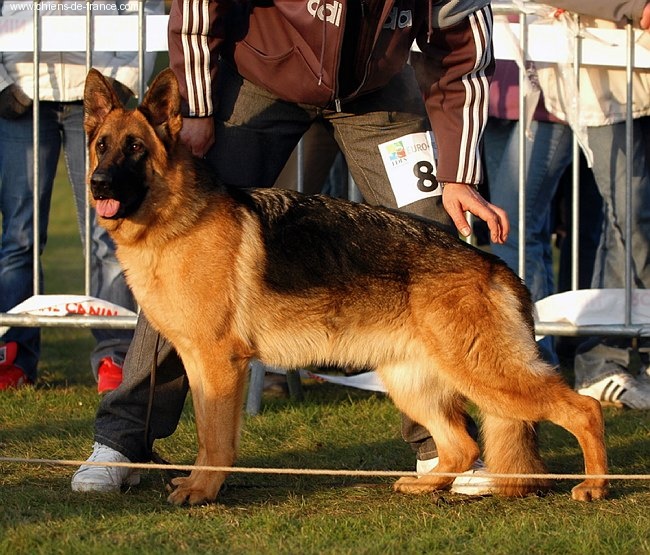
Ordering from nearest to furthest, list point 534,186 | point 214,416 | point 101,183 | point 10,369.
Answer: point 101,183
point 214,416
point 10,369
point 534,186

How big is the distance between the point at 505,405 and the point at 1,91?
11.1ft

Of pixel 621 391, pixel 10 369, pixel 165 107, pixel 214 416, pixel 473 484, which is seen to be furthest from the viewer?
pixel 10 369

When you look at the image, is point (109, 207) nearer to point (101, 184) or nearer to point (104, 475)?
point (101, 184)

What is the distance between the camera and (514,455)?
4.14 m

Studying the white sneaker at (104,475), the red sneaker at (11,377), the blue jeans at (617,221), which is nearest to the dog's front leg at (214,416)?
the white sneaker at (104,475)

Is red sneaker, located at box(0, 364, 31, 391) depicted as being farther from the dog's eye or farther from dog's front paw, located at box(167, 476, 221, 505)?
the dog's eye

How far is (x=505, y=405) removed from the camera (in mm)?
4062

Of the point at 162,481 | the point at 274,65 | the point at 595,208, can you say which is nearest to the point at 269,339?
the point at 162,481

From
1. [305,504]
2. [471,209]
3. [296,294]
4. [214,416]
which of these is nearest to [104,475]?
[214,416]

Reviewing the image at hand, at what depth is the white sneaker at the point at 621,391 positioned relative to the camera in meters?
5.80

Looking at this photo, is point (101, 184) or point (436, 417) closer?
point (101, 184)

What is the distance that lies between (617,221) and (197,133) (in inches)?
107

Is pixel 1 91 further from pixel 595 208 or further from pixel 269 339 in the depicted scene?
pixel 595 208

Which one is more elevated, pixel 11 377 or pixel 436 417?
pixel 436 417
